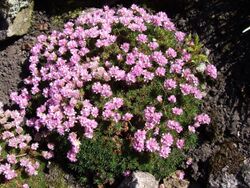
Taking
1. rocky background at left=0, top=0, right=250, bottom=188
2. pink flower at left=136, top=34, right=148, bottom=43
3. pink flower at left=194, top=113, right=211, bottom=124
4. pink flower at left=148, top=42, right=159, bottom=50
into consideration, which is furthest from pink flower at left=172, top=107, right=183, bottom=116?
pink flower at left=136, top=34, right=148, bottom=43

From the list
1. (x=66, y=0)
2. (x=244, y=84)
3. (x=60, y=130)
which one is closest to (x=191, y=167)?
(x=244, y=84)

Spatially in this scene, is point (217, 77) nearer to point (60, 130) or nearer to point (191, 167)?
point (191, 167)

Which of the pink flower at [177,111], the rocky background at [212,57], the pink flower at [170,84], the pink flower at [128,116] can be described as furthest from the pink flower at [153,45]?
the pink flower at [128,116]

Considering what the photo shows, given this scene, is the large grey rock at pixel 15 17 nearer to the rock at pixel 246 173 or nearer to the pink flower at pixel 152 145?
the pink flower at pixel 152 145

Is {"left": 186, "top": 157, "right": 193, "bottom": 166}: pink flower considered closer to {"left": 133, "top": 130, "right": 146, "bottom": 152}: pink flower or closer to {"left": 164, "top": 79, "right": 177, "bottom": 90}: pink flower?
{"left": 133, "top": 130, "right": 146, "bottom": 152}: pink flower

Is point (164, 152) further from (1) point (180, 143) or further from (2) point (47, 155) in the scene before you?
(2) point (47, 155)
